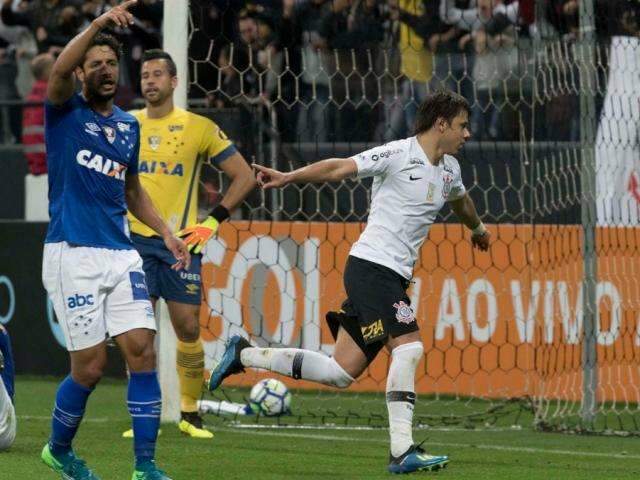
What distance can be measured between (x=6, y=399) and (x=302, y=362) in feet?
5.19

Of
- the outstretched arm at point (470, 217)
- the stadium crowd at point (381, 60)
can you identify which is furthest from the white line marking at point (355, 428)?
the stadium crowd at point (381, 60)

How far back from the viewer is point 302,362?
7938 millimetres

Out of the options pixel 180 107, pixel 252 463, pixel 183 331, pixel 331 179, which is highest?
pixel 180 107

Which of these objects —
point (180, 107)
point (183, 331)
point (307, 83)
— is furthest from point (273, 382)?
point (307, 83)

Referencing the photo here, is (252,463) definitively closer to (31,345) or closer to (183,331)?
(183,331)

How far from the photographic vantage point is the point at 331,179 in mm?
7152

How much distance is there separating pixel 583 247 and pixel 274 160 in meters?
2.82

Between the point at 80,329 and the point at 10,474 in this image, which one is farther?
the point at 10,474

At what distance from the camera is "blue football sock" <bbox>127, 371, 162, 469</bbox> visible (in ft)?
20.5

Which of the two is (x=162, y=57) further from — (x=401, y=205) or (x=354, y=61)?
(x=354, y=61)

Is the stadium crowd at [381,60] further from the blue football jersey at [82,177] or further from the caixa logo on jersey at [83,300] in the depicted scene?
the caixa logo on jersey at [83,300]

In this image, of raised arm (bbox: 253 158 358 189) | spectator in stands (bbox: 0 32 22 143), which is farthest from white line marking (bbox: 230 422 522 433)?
spectator in stands (bbox: 0 32 22 143)

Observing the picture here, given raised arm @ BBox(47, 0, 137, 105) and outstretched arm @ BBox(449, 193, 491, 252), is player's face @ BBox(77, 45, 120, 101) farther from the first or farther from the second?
outstretched arm @ BBox(449, 193, 491, 252)

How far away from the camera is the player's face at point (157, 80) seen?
8844 millimetres
